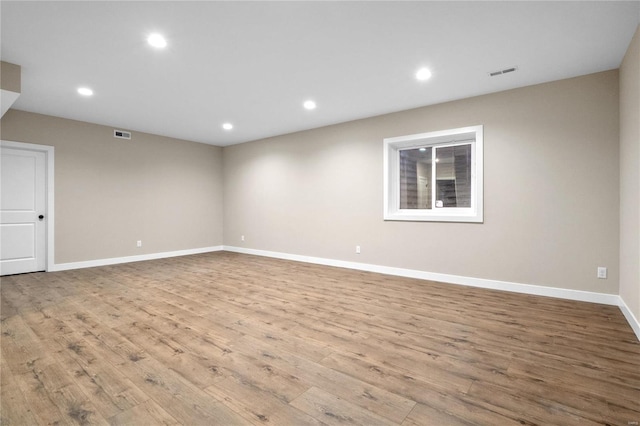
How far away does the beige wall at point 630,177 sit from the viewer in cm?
252

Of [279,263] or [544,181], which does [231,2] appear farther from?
[279,263]

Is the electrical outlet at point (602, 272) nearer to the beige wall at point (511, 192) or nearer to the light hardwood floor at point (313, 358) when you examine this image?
the beige wall at point (511, 192)

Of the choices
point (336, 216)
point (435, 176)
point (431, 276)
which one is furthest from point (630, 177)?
point (336, 216)

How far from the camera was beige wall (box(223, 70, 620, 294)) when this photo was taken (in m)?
3.29

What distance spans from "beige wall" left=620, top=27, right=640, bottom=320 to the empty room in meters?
0.05

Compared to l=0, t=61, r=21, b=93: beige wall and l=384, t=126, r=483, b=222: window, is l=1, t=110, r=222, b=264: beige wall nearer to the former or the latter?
l=0, t=61, r=21, b=93: beige wall

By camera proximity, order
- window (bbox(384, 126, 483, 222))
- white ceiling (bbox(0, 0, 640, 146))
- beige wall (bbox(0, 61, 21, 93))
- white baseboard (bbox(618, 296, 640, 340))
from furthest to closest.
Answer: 1. window (bbox(384, 126, 483, 222))
2. beige wall (bbox(0, 61, 21, 93))
3. white baseboard (bbox(618, 296, 640, 340))
4. white ceiling (bbox(0, 0, 640, 146))

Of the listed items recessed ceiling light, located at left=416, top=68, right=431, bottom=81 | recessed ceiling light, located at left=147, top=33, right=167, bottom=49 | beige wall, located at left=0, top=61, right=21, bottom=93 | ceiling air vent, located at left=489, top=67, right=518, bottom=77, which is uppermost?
recessed ceiling light, located at left=416, top=68, right=431, bottom=81

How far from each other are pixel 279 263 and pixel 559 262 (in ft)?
14.2

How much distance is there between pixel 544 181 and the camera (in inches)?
141

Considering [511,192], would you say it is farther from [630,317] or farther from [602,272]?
[630,317]

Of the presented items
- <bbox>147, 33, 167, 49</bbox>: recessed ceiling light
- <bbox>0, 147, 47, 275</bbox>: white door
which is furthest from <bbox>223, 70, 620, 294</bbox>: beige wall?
<bbox>0, 147, 47, 275</bbox>: white door

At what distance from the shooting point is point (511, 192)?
12.4 feet

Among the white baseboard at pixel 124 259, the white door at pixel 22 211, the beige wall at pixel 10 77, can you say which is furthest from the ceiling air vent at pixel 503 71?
the white door at pixel 22 211
